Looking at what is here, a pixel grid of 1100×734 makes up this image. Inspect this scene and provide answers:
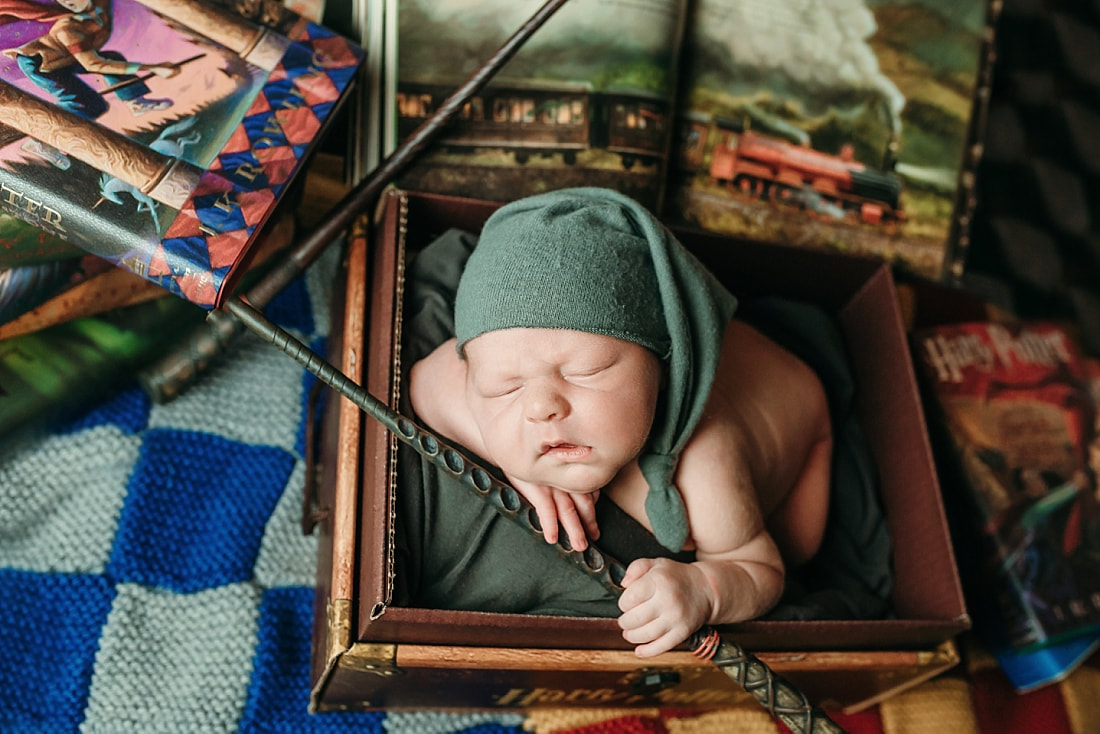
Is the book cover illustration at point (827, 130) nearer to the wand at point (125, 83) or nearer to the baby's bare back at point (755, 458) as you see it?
the baby's bare back at point (755, 458)

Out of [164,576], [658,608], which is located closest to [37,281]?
[164,576]

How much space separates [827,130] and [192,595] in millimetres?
934

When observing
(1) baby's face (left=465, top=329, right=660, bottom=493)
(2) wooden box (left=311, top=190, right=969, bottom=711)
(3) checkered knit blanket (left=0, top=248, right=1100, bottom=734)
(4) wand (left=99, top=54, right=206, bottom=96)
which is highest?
(4) wand (left=99, top=54, right=206, bottom=96)

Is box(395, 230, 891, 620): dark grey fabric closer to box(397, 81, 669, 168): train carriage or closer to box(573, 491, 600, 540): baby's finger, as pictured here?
box(573, 491, 600, 540): baby's finger

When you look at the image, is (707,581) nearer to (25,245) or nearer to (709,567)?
(709,567)

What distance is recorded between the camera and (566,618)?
679mm

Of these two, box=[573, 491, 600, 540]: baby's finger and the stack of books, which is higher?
the stack of books

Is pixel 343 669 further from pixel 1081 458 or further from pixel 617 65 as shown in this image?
pixel 1081 458

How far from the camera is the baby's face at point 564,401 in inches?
25.1

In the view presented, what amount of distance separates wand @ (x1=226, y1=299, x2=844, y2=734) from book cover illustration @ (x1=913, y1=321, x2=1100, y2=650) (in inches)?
17.4

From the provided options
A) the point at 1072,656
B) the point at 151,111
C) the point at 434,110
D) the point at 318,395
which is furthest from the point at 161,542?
the point at 1072,656

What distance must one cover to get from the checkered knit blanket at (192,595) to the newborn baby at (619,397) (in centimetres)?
28

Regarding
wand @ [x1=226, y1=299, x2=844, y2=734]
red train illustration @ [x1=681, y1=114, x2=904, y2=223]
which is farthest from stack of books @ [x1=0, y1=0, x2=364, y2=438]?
red train illustration @ [x1=681, y1=114, x2=904, y2=223]

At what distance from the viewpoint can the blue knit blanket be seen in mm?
843
